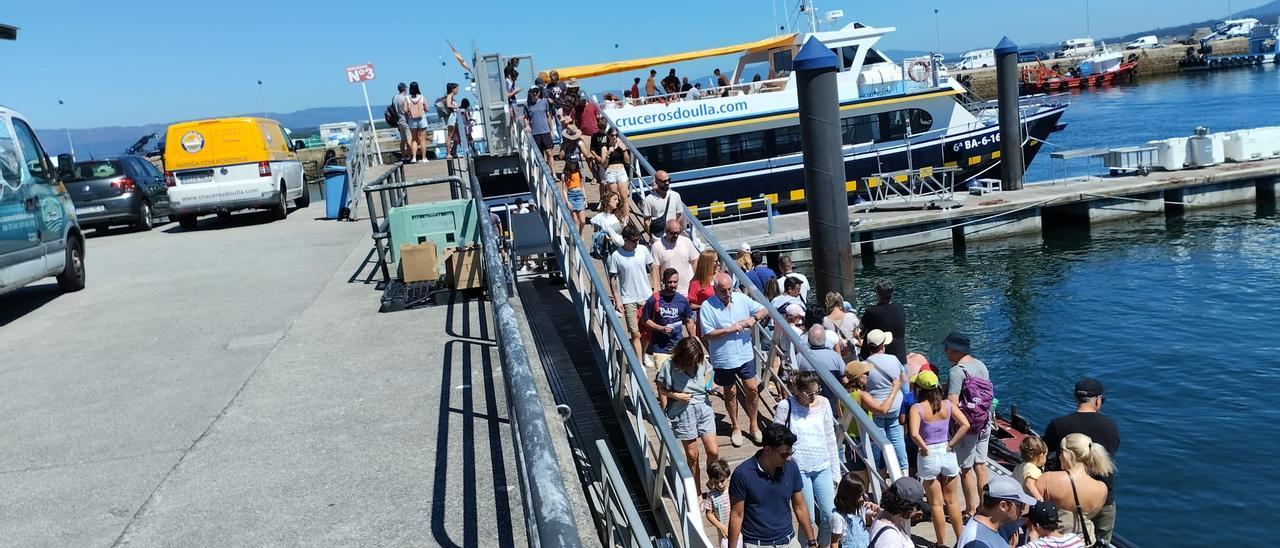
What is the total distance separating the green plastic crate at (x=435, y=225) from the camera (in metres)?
11.4

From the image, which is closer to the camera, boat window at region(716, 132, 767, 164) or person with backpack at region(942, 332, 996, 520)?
person with backpack at region(942, 332, 996, 520)

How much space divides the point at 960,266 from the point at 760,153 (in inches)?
253

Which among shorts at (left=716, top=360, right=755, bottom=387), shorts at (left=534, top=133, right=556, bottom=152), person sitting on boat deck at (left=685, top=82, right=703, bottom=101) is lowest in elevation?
shorts at (left=716, top=360, right=755, bottom=387)

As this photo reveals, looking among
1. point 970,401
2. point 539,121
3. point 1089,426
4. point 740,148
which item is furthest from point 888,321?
point 740,148

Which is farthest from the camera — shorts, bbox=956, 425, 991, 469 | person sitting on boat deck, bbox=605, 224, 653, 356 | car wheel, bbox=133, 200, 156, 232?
car wheel, bbox=133, 200, 156, 232

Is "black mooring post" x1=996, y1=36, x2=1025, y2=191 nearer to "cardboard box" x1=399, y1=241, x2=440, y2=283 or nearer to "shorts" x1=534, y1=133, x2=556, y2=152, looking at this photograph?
"shorts" x1=534, y1=133, x2=556, y2=152

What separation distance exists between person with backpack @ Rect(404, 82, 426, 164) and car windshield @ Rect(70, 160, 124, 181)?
19.1ft

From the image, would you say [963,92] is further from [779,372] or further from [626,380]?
[626,380]

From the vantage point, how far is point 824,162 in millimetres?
13109

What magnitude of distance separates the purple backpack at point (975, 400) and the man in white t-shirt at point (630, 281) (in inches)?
110

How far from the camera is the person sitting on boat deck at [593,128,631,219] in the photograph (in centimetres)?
1185

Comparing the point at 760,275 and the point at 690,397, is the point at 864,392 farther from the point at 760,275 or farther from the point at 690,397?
the point at 760,275

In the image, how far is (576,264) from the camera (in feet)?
32.3

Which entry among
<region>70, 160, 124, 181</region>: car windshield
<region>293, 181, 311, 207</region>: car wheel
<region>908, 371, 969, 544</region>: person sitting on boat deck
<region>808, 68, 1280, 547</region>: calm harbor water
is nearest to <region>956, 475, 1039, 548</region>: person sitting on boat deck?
<region>908, 371, 969, 544</region>: person sitting on boat deck
